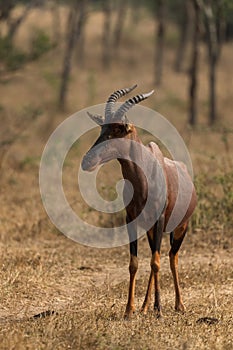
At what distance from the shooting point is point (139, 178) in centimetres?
746

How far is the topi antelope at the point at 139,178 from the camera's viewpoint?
23.4 feet

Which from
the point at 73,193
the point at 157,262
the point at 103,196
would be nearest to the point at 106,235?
the point at 103,196

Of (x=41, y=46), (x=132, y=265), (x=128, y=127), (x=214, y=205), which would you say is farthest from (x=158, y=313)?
(x=41, y=46)

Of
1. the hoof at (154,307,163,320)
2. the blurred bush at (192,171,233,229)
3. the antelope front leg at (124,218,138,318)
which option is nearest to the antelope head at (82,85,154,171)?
the antelope front leg at (124,218,138,318)

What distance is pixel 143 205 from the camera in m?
7.51

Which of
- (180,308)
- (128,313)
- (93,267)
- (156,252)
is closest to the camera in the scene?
(128,313)

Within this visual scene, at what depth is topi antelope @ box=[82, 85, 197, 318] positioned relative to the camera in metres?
7.13

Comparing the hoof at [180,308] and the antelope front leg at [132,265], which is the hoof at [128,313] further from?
the hoof at [180,308]

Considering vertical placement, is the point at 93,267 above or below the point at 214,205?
below

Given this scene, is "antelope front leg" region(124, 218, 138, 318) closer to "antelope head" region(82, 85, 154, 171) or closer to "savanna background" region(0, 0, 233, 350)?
"savanna background" region(0, 0, 233, 350)

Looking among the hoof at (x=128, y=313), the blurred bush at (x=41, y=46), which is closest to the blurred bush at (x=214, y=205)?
the hoof at (x=128, y=313)

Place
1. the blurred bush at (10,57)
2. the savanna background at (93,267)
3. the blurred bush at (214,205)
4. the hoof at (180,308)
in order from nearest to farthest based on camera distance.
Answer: the savanna background at (93,267) < the hoof at (180,308) < the blurred bush at (214,205) < the blurred bush at (10,57)

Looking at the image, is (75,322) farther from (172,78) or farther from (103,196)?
(172,78)

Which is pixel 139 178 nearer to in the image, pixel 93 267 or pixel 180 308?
pixel 180 308
